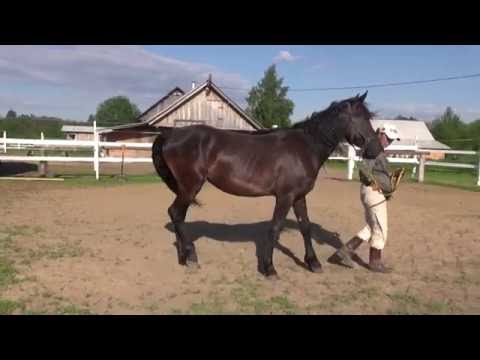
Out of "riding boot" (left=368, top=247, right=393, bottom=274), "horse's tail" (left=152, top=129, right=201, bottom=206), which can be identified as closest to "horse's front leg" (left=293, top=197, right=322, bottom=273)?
"riding boot" (left=368, top=247, right=393, bottom=274)

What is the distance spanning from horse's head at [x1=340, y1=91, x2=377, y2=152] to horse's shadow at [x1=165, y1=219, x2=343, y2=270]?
1.96 metres

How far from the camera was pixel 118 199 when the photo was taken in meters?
10.5

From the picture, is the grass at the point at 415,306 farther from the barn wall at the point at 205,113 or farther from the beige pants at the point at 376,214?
the barn wall at the point at 205,113

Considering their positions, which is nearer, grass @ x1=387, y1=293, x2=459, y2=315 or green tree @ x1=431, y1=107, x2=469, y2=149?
grass @ x1=387, y1=293, x2=459, y2=315

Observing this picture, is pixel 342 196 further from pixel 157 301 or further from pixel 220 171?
pixel 157 301

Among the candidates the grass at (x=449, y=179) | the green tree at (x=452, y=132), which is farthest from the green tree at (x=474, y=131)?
the grass at (x=449, y=179)

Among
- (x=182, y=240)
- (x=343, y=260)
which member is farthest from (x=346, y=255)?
(x=182, y=240)

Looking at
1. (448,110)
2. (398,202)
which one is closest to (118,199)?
(398,202)

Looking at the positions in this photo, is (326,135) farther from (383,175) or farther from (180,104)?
(180,104)

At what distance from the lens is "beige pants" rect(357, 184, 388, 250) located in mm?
5191

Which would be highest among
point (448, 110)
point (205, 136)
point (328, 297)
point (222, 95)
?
point (448, 110)

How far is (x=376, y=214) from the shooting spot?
5.20 meters

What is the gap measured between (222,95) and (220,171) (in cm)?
2553

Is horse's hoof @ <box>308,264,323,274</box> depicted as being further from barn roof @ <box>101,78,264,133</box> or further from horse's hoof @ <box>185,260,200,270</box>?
barn roof @ <box>101,78,264,133</box>
